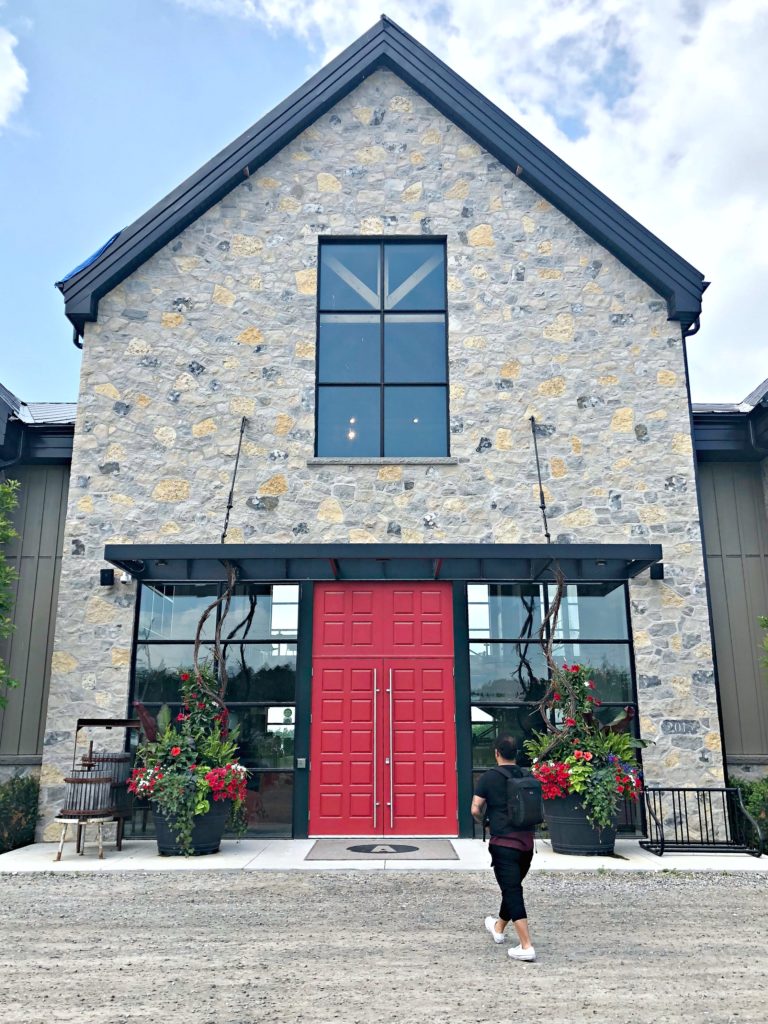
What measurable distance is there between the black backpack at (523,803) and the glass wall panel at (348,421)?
737cm

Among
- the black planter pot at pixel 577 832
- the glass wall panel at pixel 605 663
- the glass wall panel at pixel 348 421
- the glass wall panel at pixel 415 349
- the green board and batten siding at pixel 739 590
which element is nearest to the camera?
the black planter pot at pixel 577 832

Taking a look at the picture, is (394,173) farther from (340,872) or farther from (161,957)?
(161,957)

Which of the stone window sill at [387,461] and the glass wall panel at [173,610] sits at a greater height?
the stone window sill at [387,461]

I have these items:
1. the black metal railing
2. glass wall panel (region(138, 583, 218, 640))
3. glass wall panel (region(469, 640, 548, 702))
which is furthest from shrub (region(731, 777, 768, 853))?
glass wall panel (region(138, 583, 218, 640))

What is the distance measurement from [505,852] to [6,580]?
28.0 ft

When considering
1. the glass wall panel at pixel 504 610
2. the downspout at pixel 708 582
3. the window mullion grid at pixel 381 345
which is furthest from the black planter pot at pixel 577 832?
the window mullion grid at pixel 381 345

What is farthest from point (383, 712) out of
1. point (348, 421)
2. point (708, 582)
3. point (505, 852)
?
point (505, 852)

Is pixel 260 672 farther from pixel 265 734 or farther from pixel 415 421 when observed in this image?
pixel 415 421

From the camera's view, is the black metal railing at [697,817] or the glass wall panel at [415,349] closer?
the black metal railing at [697,817]

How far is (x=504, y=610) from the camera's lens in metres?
12.2

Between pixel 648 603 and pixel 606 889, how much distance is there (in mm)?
4739

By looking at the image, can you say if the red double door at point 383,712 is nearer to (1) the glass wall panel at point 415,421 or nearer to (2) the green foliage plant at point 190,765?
(2) the green foliage plant at point 190,765

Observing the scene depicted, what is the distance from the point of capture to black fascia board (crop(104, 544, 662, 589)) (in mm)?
10930

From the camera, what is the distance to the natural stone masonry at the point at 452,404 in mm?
12055
